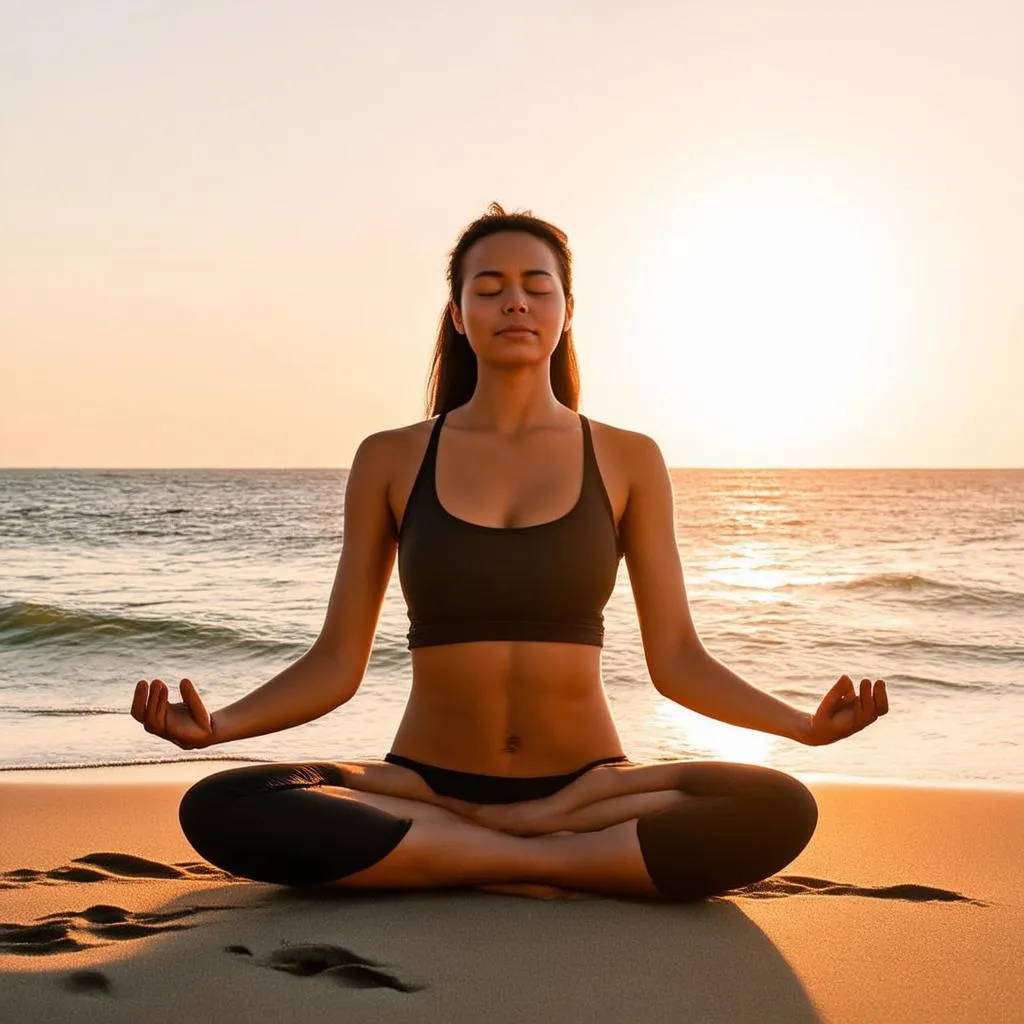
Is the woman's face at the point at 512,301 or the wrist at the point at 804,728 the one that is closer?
the wrist at the point at 804,728

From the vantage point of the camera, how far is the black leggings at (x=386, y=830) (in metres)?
3.66

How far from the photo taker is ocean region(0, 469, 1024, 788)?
7.41 m

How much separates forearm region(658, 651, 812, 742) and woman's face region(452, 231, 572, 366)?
1.12 m

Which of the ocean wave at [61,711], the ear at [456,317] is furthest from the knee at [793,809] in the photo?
the ocean wave at [61,711]

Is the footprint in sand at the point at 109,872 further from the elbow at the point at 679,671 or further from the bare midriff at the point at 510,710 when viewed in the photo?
the elbow at the point at 679,671

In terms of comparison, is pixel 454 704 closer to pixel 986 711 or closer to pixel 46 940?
pixel 46 940

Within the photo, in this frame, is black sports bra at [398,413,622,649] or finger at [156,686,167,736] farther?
black sports bra at [398,413,622,649]

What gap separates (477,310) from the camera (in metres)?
4.36

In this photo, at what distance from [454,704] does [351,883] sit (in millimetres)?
605

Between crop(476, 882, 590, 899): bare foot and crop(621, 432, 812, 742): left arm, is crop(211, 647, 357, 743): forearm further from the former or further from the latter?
crop(621, 432, 812, 742): left arm

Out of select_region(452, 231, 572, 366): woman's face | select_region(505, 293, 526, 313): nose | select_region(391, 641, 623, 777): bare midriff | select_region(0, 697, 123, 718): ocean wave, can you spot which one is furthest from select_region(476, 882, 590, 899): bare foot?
select_region(0, 697, 123, 718): ocean wave

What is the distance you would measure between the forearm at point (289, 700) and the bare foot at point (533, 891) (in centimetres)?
77

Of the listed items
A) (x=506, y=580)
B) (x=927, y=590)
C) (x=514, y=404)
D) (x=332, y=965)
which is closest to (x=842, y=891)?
(x=506, y=580)

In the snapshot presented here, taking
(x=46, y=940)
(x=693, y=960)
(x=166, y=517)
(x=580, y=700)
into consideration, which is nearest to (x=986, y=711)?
(x=580, y=700)
